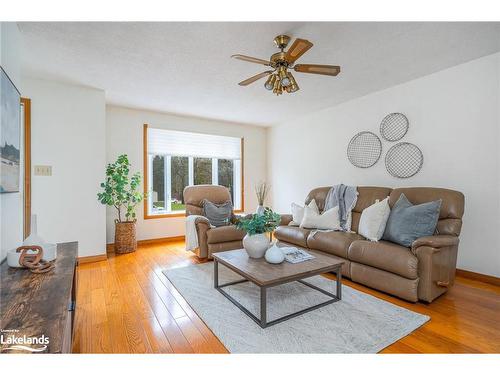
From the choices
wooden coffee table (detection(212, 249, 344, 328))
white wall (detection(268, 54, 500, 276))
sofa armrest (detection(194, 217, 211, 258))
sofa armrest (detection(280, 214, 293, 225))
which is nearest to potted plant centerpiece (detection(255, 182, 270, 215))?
sofa armrest (detection(280, 214, 293, 225))

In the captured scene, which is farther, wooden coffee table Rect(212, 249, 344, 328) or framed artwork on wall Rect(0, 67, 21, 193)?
wooden coffee table Rect(212, 249, 344, 328)

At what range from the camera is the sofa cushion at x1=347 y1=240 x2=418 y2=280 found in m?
2.18

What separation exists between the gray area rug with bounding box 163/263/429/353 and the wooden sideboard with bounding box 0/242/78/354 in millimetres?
998

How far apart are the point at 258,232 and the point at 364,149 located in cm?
239

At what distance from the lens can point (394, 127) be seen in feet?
11.1

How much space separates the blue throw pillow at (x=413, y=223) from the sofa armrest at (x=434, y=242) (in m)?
0.15

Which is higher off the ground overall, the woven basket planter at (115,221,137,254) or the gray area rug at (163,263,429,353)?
the woven basket planter at (115,221,137,254)

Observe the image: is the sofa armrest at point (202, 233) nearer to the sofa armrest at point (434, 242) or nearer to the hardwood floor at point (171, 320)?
→ the hardwood floor at point (171, 320)

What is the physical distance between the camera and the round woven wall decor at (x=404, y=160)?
3172 millimetres

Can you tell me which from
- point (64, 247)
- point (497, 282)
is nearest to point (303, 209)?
point (497, 282)

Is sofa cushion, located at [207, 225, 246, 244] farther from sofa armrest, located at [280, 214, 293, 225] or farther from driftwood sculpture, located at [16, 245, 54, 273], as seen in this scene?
driftwood sculpture, located at [16, 245, 54, 273]

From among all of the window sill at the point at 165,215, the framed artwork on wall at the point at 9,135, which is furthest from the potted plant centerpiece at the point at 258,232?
the window sill at the point at 165,215

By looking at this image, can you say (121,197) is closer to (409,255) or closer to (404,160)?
(409,255)

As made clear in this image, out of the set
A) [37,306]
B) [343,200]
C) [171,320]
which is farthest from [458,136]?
[37,306]
